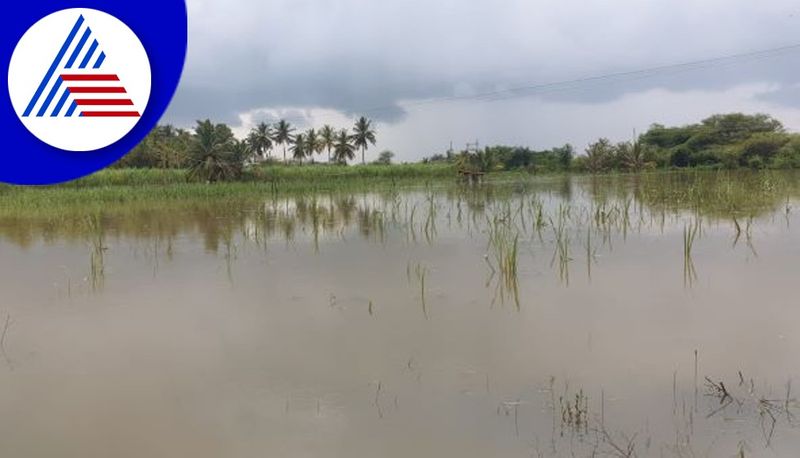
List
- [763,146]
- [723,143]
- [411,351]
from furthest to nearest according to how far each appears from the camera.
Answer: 1. [723,143]
2. [763,146]
3. [411,351]

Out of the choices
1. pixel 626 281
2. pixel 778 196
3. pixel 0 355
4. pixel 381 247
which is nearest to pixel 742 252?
pixel 626 281

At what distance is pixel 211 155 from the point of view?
1152 inches

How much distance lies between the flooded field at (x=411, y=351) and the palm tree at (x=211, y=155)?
68.8 feet

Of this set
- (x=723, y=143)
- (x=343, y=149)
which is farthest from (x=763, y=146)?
(x=343, y=149)

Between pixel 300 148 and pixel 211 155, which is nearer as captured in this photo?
pixel 211 155

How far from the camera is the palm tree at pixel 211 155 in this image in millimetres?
29156

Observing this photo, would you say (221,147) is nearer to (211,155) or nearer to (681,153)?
(211,155)

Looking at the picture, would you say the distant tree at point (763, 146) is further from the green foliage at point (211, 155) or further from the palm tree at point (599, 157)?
the green foliage at point (211, 155)

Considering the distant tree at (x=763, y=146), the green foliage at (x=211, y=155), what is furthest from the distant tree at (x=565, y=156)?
the green foliage at (x=211, y=155)

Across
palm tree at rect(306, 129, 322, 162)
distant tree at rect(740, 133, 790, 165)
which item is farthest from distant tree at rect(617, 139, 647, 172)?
palm tree at rect(306, 129, 322, 162)

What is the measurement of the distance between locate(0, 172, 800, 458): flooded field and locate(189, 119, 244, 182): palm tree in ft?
68.8

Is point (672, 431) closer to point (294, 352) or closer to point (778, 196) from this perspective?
point (294, 352)

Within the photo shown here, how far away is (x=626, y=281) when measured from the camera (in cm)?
602

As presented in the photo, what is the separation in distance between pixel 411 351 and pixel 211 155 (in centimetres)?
2712
